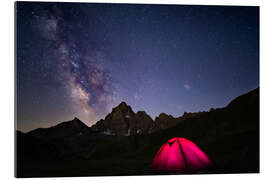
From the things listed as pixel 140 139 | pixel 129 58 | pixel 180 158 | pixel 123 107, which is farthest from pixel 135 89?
pixel 180 158

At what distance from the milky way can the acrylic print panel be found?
2cm

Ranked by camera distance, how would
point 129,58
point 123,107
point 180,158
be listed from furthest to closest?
point 129,58, point 123,107, point 180,158

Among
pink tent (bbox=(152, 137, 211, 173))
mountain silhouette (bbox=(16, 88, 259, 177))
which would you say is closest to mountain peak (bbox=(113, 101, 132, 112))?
mountain silhouette (bbox=(16, 88, 259, 177))

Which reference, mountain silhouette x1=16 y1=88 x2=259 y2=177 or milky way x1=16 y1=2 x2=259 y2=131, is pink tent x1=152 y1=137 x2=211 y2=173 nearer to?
mountain silhouette x1=16 y1=88 x2=259 y2=177

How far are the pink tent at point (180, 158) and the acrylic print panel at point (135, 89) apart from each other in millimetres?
17

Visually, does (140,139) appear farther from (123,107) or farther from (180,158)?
(180,158)

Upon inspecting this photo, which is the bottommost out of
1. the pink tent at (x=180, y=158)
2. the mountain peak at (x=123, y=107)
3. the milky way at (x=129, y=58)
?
the pink tent at (x=180, y=158)

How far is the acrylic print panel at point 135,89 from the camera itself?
616cm

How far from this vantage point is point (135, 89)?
6.50 metres

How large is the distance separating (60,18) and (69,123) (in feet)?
5.92

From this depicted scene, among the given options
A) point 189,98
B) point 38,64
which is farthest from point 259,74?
point 38,64

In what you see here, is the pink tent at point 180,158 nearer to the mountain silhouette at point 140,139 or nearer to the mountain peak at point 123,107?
the mountain silhouette at point 140,139

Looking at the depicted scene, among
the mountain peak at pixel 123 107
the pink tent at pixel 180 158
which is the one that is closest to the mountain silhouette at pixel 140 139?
the mountain peak at pixel 123 107

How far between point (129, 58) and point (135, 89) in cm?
56
